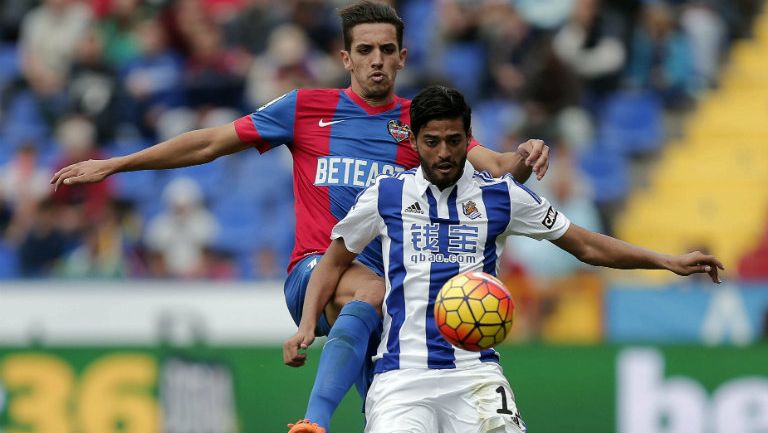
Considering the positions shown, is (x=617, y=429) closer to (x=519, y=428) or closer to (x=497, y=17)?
(x=519, y=428)

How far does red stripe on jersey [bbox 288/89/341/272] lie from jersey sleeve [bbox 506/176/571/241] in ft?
3.38

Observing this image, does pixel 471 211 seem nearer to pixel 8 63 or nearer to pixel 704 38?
pixel 704 38

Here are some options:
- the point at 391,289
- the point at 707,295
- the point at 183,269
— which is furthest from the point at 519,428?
the point at 183,269

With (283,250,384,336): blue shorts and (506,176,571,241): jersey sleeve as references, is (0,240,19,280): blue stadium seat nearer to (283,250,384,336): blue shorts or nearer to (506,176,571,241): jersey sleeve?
(283,250,384,336): blue shorts

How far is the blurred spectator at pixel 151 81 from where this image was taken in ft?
50.3

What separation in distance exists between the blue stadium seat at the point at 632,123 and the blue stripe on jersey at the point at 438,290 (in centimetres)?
824

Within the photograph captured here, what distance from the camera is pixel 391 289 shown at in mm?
6879

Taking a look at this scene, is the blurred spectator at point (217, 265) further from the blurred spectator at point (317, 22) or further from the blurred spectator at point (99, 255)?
the blurred spectator at point (317, 22)

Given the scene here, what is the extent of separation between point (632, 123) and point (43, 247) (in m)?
5.98

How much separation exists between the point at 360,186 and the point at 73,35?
30.9 ft

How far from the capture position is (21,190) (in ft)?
48.4

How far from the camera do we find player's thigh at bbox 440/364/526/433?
21.8 feet

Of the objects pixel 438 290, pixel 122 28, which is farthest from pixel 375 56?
pixel 122 28

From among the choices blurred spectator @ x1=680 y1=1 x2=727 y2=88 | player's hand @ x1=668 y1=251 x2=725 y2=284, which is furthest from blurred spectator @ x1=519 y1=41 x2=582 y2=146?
player's hand @ x1=668 y1=251 x2=725 y2=284
